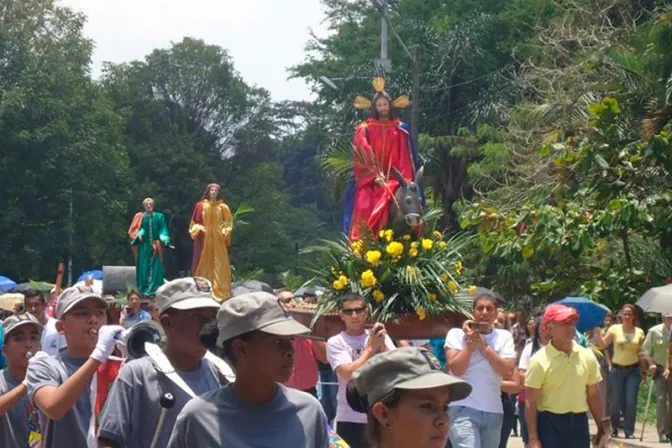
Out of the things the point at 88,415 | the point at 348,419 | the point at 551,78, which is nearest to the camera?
the point at 88,415

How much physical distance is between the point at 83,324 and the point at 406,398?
2547mm

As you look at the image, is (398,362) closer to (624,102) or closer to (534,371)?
(534,371)

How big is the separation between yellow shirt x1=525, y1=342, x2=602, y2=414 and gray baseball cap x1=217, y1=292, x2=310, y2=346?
5550mm

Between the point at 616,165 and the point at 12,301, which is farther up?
the point at 616,165

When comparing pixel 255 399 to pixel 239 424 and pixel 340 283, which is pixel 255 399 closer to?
pixel 239 424

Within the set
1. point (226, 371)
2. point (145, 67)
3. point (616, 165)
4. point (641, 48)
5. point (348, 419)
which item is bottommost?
point (348, 419)

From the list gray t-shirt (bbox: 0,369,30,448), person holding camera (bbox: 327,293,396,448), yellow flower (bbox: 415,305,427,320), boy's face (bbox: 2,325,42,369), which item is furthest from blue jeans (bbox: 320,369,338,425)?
gray t-shirt (bbox: 0,369,30,448)

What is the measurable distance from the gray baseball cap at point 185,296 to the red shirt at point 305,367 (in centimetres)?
666

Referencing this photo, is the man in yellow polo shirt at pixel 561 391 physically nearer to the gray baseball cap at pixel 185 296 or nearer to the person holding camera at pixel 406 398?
the gray baseball cap at pixel 185 296

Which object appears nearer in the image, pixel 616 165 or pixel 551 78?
pixel 616 165

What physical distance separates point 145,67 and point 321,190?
23897 mm

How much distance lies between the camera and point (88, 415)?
6211 mm

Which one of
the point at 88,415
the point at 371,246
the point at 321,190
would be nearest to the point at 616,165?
the point at 371,246

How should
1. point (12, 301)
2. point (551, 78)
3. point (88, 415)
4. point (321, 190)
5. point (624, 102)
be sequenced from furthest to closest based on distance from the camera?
point (321, 190) < point (551, 78) < point (624, 102) < point (12, 301) < point (88, 415)
